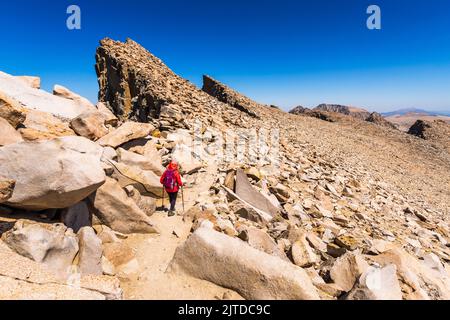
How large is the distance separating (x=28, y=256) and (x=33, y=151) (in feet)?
8.09

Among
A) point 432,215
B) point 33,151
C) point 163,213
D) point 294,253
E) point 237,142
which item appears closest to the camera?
point 33,151

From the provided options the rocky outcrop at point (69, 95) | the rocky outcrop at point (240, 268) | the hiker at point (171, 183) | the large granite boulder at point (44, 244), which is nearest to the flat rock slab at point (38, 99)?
the rocky outcrop at point (69, 95)

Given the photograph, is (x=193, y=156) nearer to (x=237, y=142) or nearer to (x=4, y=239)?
(x=237, y=142)

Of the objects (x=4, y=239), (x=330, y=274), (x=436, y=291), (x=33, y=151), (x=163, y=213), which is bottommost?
(x=436, y=291)

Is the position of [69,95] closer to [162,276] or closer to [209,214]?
[209,214]

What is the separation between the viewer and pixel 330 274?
6527mm

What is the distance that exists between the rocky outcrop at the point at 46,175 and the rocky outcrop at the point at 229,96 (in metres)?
26.3

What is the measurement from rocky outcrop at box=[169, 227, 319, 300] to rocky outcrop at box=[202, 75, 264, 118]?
26358 mm

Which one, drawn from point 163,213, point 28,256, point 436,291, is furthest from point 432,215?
point 28,256

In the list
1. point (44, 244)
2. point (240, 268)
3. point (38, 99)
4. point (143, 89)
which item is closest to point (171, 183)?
point (44, 244)

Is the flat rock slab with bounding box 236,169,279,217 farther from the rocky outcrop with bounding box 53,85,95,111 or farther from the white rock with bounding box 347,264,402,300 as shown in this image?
the rocky outcrop with bounding box 53,85,95,111

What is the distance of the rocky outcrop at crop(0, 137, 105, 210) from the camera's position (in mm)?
6137

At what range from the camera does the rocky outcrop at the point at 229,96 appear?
33.8 metres

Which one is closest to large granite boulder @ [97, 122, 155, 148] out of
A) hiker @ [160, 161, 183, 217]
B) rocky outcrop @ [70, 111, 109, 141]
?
rocky outcrop @ [70, 111, 109, 141]
